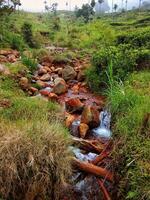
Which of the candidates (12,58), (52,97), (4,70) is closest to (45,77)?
(4,70)

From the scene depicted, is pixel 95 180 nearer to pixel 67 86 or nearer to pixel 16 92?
pixel 16 92

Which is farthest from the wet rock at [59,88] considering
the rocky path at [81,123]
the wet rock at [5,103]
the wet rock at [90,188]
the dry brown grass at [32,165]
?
the dry brown grass at [32,165]

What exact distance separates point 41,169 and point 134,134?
5.59 feet

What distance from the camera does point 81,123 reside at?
8078 mm

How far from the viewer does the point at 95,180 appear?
19.8 feet

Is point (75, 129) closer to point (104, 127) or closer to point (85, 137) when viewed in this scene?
point (85, 137)

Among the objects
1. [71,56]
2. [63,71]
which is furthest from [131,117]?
[71,56]

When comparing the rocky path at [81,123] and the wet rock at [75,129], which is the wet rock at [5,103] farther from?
the wet rock at [75,129]

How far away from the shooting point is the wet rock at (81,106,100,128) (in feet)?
26.9

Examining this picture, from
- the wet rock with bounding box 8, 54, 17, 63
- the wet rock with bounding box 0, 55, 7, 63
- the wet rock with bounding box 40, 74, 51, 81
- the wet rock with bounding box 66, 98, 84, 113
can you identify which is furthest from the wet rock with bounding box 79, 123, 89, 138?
the wet rock with bounding box 8, 54, 17, 63

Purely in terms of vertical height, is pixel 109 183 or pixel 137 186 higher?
pixel 137 186

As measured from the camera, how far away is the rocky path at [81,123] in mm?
5867

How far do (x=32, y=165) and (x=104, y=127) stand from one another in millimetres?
3458

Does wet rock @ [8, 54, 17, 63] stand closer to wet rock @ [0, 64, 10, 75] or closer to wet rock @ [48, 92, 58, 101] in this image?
wet rock @ [0, 64, 10, 75]
